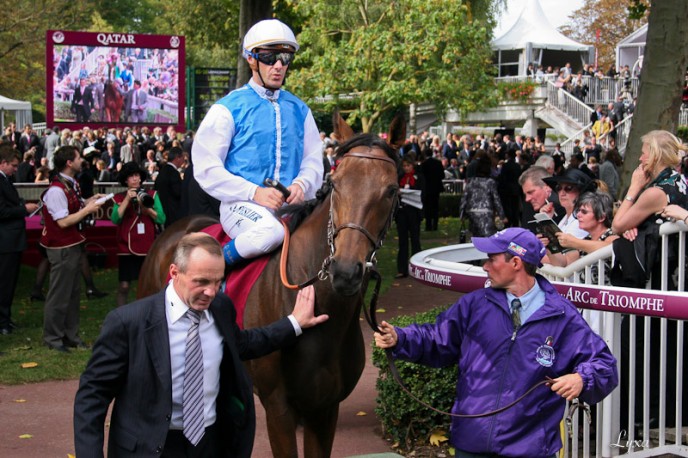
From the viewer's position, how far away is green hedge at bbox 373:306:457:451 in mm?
6504

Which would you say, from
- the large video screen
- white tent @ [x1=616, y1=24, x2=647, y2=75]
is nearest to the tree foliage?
white tent @ [x1=616, y1=24, x2=647, y2=75]

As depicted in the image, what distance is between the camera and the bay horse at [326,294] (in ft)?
14.2

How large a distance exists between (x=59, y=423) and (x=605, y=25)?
6113 centimetres

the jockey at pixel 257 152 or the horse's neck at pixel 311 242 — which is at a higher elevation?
the jockey at pixel 257 152

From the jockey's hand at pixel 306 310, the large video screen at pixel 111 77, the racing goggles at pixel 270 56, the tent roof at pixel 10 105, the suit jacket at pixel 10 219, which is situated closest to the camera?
the jockey's hand at pixel 306 310

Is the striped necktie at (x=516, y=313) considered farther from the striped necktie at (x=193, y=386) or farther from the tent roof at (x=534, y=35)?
the tent roof at (x=534, y=35)

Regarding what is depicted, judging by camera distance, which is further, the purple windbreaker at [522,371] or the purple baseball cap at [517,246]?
the purple baseball cap at [517,246]

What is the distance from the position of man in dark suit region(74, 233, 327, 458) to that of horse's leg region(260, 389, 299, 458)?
95 cm

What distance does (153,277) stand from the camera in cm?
677

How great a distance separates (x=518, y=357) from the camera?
3988 mm

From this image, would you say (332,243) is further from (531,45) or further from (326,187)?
(531,45)

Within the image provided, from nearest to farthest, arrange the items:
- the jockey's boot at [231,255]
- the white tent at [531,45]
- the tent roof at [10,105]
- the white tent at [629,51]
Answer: the jockey's boot at [231,255]
the tent roof at [10,105]
the white tent at [629,51]
the white tent at [531,45]

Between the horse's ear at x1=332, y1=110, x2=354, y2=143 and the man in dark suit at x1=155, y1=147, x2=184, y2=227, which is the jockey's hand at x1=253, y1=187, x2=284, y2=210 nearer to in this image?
the horse's ear at x1=332, y1=110, x2=354, y2=143
